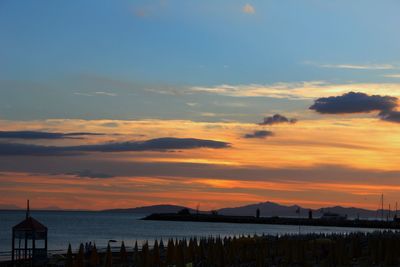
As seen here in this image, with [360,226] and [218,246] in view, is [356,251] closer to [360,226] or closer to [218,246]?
[218,246]

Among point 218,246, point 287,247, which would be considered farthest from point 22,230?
point 287,247

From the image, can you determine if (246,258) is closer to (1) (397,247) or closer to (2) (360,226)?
(1) (397,247)

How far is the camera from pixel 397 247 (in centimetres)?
3122

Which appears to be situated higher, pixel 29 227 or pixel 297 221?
pixel 29 227

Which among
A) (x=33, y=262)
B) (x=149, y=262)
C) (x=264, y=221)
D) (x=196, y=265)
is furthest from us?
(x=264, y=221)

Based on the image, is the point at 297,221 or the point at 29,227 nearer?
the point at 29,227

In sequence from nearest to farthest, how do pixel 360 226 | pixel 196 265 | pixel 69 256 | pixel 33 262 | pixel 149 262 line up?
1. pixel 69 256
2. pixel 149 262
3. pixel 196 265
4. pixel 33 262
5. pixel 360 226

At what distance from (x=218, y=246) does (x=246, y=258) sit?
7.53 feet

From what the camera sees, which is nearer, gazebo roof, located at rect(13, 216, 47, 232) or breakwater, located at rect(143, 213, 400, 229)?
gazebo roof, located at rect(13, 216, 47, 232)

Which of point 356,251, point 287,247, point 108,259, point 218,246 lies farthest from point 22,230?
point 356,251

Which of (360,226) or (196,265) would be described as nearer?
(196,265)

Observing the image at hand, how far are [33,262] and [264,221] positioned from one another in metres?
140

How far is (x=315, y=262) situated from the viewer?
33.3m

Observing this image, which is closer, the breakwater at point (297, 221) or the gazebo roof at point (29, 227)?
the gazebo roof at point (29, 227)
